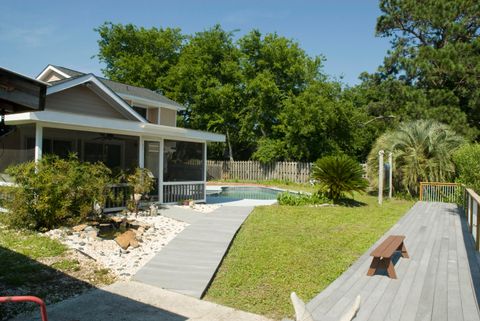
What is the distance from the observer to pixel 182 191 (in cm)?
1404

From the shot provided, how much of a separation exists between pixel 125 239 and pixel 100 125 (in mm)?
4139

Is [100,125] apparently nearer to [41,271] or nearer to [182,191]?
[182,191]

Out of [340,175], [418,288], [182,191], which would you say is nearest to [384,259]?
[418,288]

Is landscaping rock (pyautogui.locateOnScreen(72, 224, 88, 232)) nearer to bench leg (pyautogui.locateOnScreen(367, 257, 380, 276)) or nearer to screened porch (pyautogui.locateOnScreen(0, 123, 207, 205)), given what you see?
screened porch (pyautogui.locateOnScreen(0, 123, 207, 205))

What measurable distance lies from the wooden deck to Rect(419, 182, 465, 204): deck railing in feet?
27.2

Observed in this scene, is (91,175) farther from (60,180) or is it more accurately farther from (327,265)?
(327,265)

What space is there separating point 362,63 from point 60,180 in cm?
2970

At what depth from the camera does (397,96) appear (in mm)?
Answer: 24922

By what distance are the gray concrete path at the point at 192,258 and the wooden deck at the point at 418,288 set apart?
2.13 metres

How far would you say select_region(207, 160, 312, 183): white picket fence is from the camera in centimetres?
2703

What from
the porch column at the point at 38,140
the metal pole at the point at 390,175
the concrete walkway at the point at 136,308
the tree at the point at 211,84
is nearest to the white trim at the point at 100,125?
the porch column at the point at 38,140

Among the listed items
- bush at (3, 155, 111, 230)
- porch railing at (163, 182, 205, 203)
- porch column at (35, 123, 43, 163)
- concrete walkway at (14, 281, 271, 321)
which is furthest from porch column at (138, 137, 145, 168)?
concrete walkway at (14, 281, 271, 321)

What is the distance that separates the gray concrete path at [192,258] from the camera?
235 inches

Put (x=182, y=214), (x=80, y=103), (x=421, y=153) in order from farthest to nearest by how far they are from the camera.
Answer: (x=421, y=153), (x=80, y=103), (x=182, y=214)
